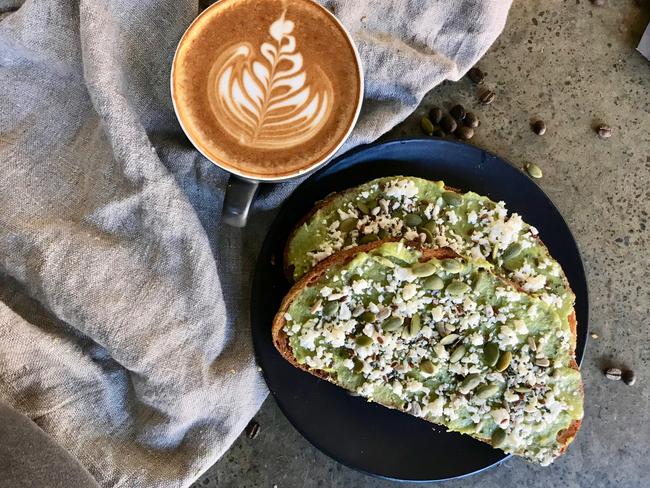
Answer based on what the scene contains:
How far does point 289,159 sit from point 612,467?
1272 mm

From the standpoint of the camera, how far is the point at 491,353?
1586 millimetres

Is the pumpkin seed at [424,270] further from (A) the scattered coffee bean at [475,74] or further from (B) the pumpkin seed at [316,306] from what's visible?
(A) the scattered coffee bean at [475,74]

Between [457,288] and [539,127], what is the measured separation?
0.63 meters

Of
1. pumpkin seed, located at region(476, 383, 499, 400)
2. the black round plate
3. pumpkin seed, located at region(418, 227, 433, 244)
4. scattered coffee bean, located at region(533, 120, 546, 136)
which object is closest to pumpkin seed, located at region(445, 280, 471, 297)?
pumpkin seed, located at region(418, 227, 433, 244)

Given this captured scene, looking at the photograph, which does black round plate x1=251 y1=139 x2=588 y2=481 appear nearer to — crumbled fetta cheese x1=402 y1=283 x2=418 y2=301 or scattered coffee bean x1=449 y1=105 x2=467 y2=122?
scattered coffee bean x1=449 y1=105 x2=467 y2=122

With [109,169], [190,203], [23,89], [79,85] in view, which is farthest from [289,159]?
[23,89]

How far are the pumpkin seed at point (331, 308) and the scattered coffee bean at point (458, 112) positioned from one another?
0.67m

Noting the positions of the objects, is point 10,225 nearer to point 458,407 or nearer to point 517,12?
point 458,407

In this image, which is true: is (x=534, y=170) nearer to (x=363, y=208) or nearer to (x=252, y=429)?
(x=363, y=208)

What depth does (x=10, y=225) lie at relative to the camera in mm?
1692

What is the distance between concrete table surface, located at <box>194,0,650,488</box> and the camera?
1.92 metres

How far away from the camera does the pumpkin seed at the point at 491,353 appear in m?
1.59

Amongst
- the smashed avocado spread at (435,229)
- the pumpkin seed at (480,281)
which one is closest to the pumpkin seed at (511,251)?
the smashed avocado spread at (435,229)

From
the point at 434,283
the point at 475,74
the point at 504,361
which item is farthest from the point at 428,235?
the point at 475,74
